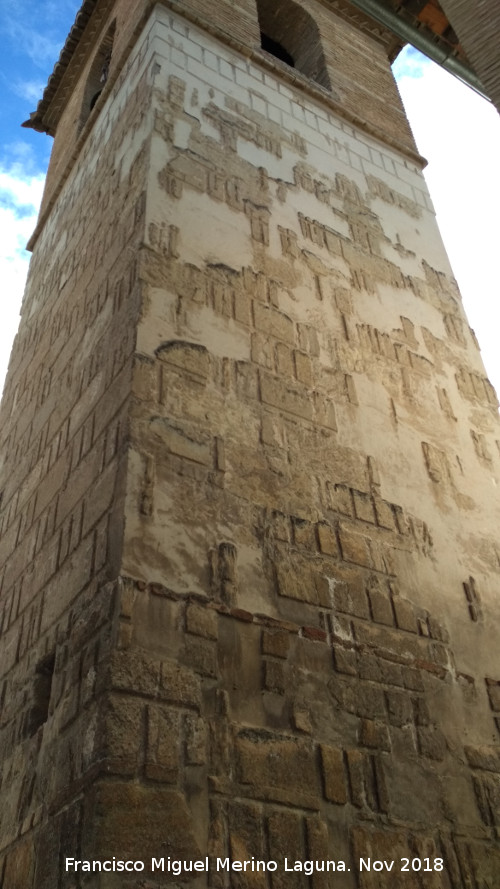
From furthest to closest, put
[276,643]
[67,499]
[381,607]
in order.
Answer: [67,499] < [381,607] < [276,643]

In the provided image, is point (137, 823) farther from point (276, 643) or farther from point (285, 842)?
point (276, 643)

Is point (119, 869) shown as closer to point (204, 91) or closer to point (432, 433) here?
point (432, 433)

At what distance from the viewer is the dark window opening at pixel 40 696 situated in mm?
3174

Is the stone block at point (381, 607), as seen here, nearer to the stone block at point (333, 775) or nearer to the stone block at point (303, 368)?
the stone block at point (333, 775)

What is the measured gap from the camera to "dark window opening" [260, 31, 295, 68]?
831cm

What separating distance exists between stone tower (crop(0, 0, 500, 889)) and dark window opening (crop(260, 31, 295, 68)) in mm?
2444

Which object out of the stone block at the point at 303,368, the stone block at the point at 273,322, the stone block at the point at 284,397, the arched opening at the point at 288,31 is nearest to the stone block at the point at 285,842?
the stone block at the point at 284,397

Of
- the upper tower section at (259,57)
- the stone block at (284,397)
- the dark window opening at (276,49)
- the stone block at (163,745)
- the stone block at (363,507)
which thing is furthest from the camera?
the dark window opening at (276,49)

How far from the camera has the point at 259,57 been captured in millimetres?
6496

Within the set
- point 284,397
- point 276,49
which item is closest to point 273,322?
point 284,397

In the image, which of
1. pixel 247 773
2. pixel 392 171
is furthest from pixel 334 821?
pixel 392 171

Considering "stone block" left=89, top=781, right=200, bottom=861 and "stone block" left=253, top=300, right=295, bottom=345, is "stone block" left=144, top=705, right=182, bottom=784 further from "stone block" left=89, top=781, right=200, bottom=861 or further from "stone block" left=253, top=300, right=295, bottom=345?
"stone block" left=253, top=300, right=295, bottom=345

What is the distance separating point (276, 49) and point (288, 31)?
0.69ft

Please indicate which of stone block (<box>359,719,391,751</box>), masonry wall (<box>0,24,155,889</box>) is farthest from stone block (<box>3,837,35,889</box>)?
stone block (<box>359,719,391,751</box>)
